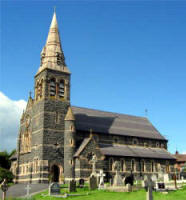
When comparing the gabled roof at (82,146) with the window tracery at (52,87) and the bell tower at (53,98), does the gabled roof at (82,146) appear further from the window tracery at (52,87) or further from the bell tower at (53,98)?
the window tracery at (52,87)

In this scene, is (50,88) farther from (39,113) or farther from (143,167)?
(143,167)

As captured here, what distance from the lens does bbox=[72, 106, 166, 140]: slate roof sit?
51.9m

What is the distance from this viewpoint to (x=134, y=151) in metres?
52.9

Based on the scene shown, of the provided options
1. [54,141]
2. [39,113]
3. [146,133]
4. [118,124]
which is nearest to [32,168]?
[54,141]

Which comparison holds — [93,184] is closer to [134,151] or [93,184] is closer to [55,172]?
[55,172]

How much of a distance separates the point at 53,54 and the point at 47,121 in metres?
12.1

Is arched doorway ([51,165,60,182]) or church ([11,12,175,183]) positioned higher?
church ([11,12,175,183])

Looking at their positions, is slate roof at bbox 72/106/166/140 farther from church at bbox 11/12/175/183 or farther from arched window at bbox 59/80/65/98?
arched window at bbox 59/80/65/98

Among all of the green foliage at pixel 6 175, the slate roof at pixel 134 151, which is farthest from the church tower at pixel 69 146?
the green foliage at pixel 6 175

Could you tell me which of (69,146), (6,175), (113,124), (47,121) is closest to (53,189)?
(69,146)

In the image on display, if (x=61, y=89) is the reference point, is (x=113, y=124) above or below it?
below

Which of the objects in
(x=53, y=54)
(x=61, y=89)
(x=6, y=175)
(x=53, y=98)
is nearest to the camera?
(x=53, y=98)

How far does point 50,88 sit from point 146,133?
21.7m

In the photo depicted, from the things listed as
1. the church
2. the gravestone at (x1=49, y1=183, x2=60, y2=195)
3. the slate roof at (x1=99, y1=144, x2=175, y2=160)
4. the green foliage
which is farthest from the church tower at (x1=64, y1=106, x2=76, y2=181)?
the gravestone at (x1=49, y1=183, x2=60, y2=195)
